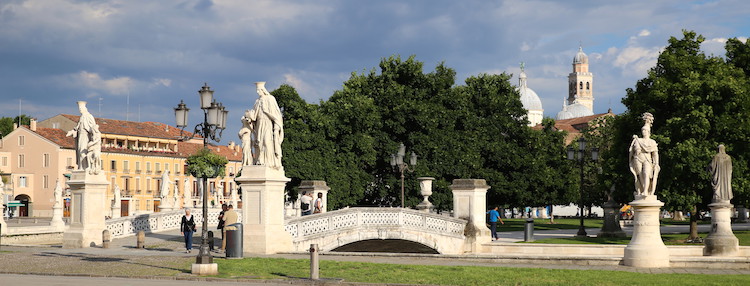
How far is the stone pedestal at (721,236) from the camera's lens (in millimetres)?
28656

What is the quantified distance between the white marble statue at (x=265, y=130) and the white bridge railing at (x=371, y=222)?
326 cm

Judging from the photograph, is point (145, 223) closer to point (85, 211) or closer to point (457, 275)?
point (85, 211)

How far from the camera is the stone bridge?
30766 mm

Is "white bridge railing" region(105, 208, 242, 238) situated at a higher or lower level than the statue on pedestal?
lower

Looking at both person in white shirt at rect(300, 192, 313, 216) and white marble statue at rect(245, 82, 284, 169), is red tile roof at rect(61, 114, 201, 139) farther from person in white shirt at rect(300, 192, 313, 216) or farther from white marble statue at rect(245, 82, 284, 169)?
white marble statue at rect(245, 82, 284, 169)

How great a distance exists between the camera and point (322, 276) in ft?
65.4

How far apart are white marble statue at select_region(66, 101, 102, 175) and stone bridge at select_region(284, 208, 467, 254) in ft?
23.8

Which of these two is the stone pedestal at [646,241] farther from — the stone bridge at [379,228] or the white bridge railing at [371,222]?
the stone bridge at [379,228]

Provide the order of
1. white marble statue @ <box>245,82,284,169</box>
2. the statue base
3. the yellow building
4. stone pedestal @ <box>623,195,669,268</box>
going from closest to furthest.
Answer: stone pedestal @ <box>623,195,669,268</box> → white marble statue @ <box>245,82,284,169</box> → the statue base → the yellow building

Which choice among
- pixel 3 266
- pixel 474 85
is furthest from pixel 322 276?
pixel 474 85

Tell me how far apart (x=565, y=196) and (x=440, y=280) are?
136 feet

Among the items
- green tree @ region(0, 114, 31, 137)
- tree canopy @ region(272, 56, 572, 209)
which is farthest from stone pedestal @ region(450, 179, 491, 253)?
green tree @ region(0, 114, 31, 137)

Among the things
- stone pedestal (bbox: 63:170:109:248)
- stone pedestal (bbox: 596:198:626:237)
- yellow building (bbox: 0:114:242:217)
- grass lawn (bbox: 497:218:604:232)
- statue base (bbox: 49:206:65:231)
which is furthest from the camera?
yellow building (bbox: 0:114:242:217)

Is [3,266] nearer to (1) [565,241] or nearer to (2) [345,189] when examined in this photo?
(1) [565,241]
